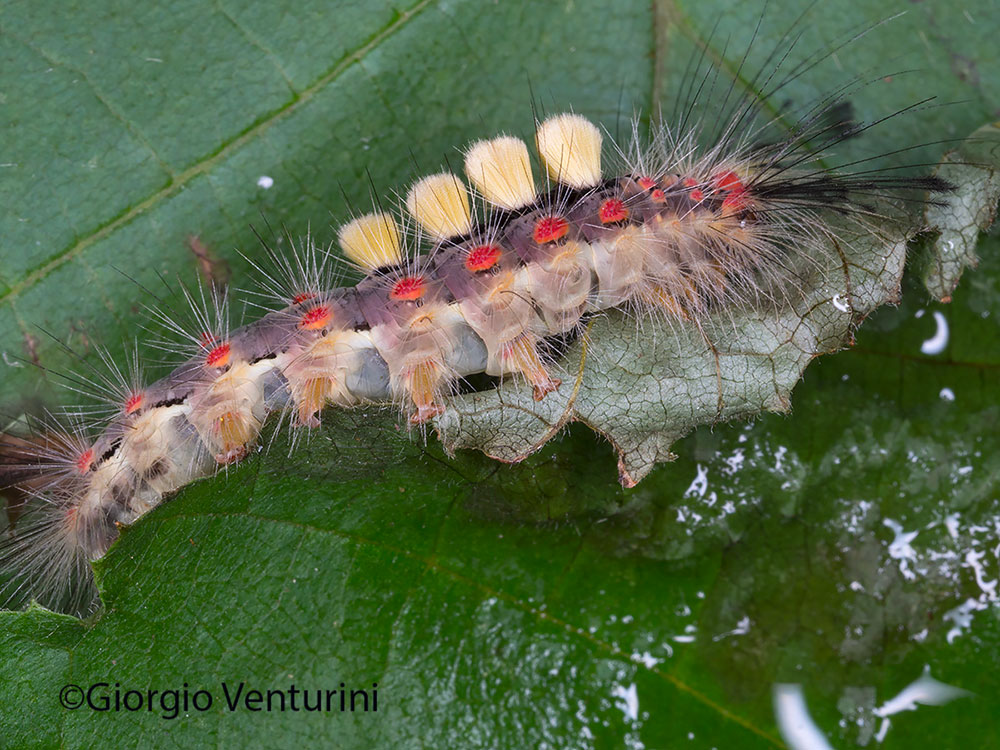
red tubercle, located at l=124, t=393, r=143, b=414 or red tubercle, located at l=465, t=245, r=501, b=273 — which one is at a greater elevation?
red tubercle, located at l=465, t=245, r=501, b=273

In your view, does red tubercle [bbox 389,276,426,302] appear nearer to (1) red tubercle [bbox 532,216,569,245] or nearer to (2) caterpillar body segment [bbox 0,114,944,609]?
(2) caterpillar body segment [bbox 0,114,944,609]

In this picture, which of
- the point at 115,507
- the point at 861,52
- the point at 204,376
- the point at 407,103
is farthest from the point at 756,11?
the point at 115,507

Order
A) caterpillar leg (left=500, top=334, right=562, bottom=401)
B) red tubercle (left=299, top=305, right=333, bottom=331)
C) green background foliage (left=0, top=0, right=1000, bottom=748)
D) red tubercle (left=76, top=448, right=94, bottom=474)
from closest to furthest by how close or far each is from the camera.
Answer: green background foliage (left=0, top=0, right=1000, bottom=748) → caterpillar leg (left=500, top=334, right=562, bottom=401) → red tubercle (left=299, top=305, right=333, bottom=331) → red tubercle (left=76, top=448, right=94, bottom=474)

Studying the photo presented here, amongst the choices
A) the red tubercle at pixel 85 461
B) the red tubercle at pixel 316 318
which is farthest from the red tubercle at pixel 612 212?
the red tubercle at pixel 85 461

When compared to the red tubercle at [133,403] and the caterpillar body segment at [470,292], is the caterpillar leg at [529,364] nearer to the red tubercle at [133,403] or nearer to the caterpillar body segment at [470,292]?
the caterpillar body segment at [470,292]

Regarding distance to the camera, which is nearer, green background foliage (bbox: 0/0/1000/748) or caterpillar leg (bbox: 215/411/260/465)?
green background foliage (bbox: 0/0/1000/748)

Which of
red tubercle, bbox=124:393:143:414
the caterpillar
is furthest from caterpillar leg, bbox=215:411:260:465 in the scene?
red tubercle, bbox=124:393:143:414

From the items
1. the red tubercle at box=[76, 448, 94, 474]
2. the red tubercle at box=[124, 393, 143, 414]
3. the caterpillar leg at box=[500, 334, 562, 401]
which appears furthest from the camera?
the red tubercle at box=[76, 448, 94, 474]

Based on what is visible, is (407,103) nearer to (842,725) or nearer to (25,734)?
(25,734)
